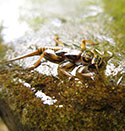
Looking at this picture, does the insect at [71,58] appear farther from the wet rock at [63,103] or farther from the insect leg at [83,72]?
the wet rock at [63,103]

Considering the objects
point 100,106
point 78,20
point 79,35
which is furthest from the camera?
point 78,20

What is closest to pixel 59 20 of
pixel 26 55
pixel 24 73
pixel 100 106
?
pixel 26 55

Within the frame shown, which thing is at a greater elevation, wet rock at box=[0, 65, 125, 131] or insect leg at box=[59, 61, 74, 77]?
insect leg at box=[59, 61, 74, 77]

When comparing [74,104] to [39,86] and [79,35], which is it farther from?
[79,35]

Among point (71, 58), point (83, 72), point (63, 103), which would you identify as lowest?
point (63, 103)

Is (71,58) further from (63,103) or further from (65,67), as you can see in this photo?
(63,103)

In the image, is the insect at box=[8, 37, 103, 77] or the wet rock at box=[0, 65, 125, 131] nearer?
the wet rock at box=[0, 65, 125, 131]

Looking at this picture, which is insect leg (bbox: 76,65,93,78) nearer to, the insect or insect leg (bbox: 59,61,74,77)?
the insect

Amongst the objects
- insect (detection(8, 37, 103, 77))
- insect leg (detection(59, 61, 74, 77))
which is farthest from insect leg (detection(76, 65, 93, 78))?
insect leg (detection(59, 61, 74, 77))

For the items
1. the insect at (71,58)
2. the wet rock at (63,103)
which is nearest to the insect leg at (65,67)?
the insect at (71,58)

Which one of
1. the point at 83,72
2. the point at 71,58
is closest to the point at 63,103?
the point at 83,72

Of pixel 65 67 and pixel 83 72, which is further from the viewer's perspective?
pixel 65 67
